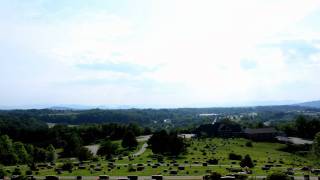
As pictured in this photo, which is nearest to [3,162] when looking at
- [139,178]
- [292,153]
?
[139,178]

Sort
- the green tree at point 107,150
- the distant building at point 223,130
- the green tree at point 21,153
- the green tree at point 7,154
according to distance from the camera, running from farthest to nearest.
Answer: the distant building at point 223,130
the green tree at point 21,153
the green tree at point 107,150
the green tree at point 7,154

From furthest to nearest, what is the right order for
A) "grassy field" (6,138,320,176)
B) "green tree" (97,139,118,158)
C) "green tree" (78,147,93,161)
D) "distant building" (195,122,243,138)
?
"distant building" (195,122,243,138) → "green tree" (97,139,118,158) → "green tree" (78,147,93,161) → "grassy field" (6,138,320,176)

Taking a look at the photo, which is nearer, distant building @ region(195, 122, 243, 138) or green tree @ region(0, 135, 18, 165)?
green tree @ region(0, 135, 18, 165)

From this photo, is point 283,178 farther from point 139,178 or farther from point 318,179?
point 139,178

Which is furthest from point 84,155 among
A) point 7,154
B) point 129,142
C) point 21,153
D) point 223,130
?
point 223,130

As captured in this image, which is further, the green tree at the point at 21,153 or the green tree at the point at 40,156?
the green tree at the point at 40,156

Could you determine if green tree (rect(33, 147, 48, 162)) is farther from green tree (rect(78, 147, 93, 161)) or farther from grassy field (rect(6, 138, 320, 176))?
grassy field (rect(6, 138, 320, 176))

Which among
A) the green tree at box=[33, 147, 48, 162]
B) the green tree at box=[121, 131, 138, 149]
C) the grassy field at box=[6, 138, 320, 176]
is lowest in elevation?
the green tree at box=[33, 147, 48, 162]

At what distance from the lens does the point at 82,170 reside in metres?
92.5

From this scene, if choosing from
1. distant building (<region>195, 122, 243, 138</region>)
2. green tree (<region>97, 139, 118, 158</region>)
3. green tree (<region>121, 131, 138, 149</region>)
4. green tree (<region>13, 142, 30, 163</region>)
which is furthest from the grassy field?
distant building (<region>195, 122, 243, 138</region>)

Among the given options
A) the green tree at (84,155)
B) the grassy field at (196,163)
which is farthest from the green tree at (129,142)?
the green tree at (84,155)

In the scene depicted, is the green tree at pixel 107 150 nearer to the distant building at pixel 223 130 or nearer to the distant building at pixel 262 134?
the distant building at pixel 223 130

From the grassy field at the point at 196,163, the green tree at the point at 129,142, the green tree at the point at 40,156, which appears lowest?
the green tree at the point at 40,156

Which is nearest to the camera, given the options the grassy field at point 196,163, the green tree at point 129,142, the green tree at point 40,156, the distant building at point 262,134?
the grassy field at point 196,163
